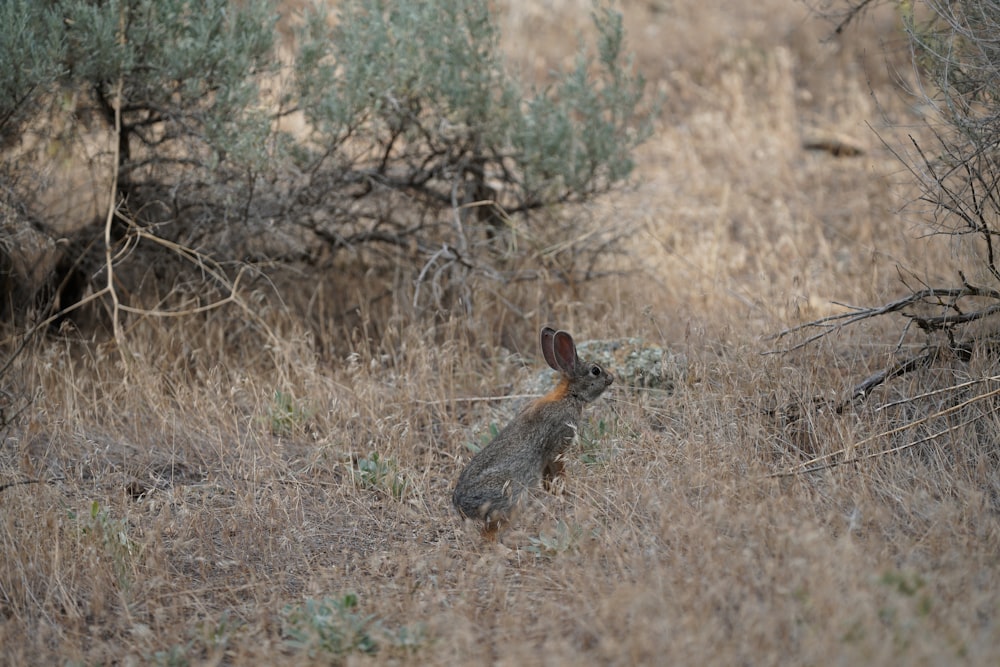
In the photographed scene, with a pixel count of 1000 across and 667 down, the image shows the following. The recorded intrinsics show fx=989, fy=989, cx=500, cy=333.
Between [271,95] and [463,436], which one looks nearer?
[463,436]

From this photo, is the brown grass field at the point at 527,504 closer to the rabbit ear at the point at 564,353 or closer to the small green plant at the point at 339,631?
the small green plant at the point at 339,631

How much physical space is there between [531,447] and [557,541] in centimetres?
77

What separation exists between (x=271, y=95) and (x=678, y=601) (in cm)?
584

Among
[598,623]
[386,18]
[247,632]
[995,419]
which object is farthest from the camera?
[386,18]

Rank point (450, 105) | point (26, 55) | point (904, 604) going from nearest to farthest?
point (904, 604), point (26, 55), point (450, 105)

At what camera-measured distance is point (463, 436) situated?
20.5ft

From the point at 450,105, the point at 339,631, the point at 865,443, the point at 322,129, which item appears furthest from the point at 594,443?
the point at 322,129

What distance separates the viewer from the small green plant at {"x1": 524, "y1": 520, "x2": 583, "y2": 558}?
4480mm

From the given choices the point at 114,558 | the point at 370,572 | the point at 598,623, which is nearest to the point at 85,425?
the point at 114,558

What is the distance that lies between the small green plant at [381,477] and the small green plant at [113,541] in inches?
51.6

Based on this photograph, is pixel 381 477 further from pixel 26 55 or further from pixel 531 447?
pixel 26 55

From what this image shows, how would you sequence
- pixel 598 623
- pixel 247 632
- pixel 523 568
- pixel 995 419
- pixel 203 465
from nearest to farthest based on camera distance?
1. pixel 598 623
2. pixel 247 632
3. pixel 523 568
4. pixel 995 419
5. pixel 203 465

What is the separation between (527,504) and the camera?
511cm

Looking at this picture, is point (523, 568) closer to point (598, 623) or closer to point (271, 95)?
point (598, 623)
